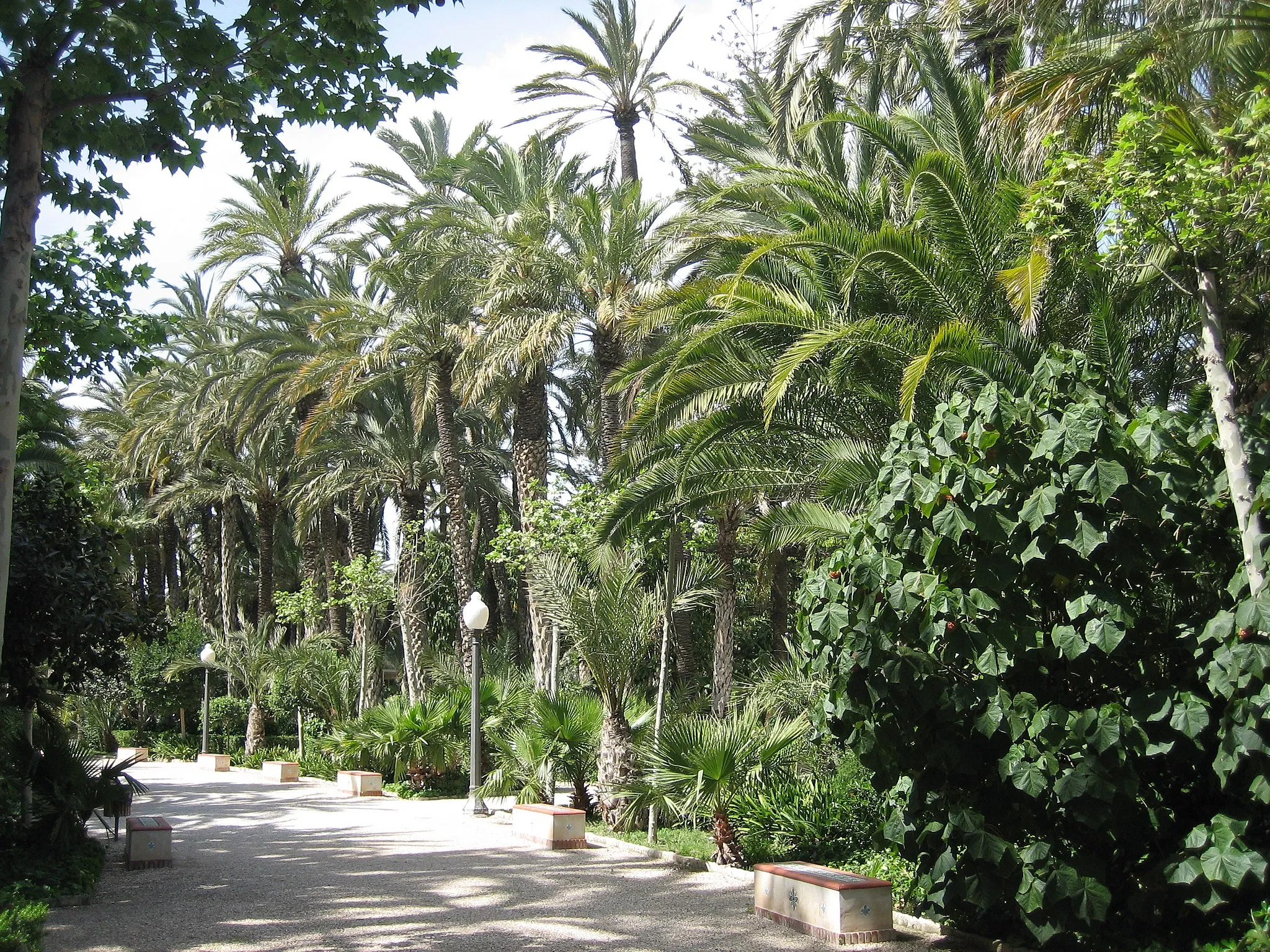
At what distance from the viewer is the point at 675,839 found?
11.8 metres

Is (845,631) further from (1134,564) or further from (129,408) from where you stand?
(129,408)

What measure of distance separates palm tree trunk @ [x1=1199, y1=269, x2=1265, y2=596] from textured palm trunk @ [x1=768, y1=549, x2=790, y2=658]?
Result: 11567 mm

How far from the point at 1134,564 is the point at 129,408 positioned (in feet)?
100

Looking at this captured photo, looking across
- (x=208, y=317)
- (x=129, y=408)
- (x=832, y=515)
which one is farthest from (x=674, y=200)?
(x=129, y=408)

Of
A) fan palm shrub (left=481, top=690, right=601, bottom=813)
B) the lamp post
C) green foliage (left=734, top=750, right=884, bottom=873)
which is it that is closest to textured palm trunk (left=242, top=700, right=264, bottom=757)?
the lamp post

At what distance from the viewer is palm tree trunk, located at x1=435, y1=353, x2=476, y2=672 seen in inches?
828

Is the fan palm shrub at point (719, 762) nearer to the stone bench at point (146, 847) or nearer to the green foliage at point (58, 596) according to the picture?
the stone bench at point (146, 847)

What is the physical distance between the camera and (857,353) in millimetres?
10414

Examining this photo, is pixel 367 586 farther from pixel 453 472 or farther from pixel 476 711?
pixel 476 711

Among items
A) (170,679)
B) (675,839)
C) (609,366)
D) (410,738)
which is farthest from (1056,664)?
(170,679)

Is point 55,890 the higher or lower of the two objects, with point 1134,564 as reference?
lower

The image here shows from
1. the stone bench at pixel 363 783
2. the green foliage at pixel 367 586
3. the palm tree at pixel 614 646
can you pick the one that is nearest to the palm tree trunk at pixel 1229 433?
the palm tree at pixel 614 646

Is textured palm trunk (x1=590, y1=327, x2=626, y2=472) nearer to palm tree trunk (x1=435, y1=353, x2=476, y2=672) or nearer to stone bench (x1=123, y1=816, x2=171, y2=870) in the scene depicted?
palm tree trunk (x1=435, y1=353, x2=476, y2=672)

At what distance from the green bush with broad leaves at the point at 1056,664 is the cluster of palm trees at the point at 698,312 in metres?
0.69
